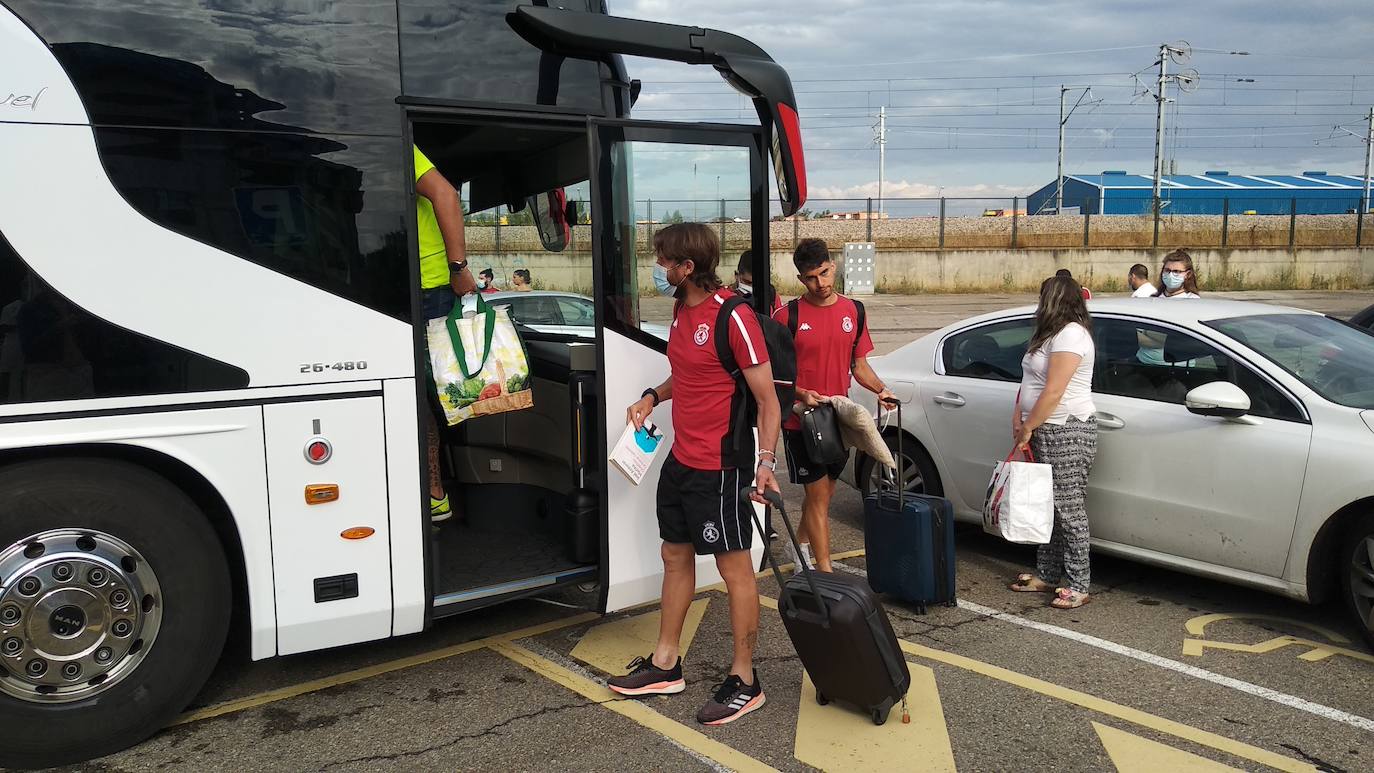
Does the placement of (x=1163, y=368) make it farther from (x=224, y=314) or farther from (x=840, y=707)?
(x=224, y=314)

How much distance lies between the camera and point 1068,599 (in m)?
5.28

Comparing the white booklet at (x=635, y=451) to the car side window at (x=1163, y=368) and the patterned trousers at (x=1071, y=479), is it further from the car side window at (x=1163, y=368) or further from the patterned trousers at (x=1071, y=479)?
the car side window at (x=1163, y=368)

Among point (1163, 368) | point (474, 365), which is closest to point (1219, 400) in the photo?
point (1163, 368)

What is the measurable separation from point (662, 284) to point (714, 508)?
1064mm

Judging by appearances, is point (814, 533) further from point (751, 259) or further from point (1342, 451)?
point (1342, 451)

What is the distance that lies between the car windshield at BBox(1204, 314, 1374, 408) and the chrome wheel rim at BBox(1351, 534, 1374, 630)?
66 cm

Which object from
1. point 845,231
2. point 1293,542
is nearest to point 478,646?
point 1293,542

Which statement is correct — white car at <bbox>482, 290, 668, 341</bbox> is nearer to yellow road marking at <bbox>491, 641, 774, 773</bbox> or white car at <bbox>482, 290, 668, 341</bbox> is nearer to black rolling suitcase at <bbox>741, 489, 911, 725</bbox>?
yellow road marking at <bbox>491, 641, 774, 773</bbox>

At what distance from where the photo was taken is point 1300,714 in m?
4.00

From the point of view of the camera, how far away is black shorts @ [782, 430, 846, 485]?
5.18 metres

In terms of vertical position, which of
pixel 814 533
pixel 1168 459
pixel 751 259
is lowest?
pixel 814 533

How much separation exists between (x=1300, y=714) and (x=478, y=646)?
3452 millimetres

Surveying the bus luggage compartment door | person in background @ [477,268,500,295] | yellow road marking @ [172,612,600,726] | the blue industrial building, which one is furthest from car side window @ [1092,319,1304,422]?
the blue industrial building

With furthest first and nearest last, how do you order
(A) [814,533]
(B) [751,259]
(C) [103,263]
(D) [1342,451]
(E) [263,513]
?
1. (A) [814,533]
2. (B) [751,259]
3. (D) [1342,451]
4. (E) [263,513]
5. (C) [103,263]
